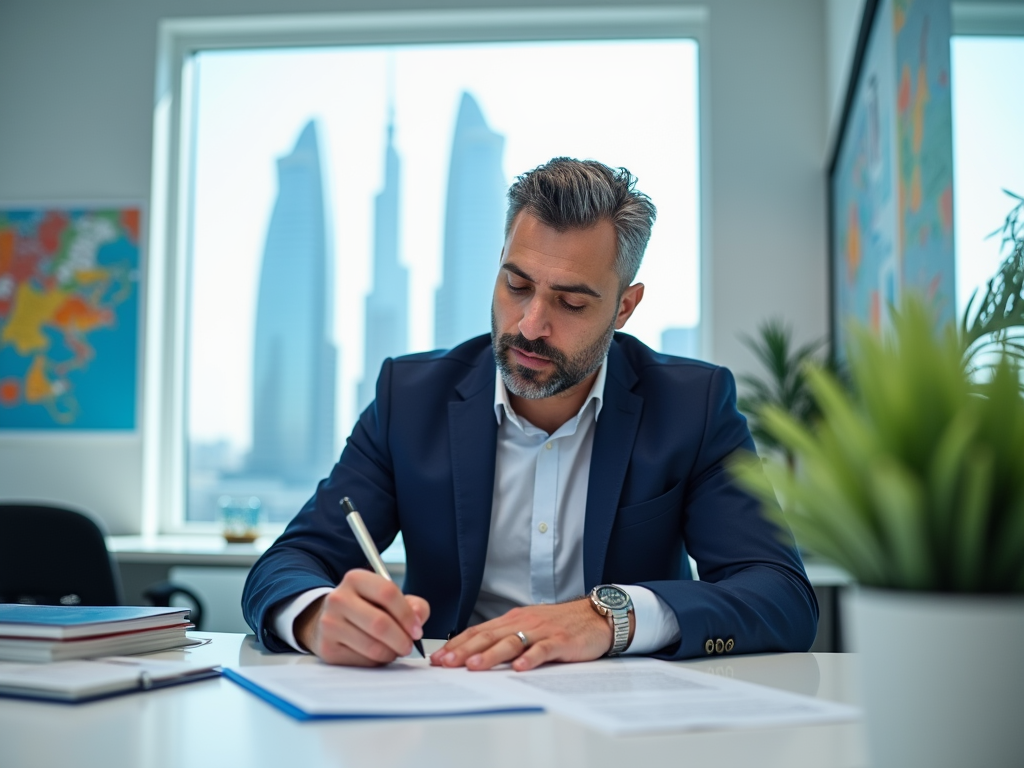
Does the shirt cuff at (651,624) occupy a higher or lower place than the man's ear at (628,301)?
lower

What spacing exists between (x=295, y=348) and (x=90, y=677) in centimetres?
354

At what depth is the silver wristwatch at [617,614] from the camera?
119 cm

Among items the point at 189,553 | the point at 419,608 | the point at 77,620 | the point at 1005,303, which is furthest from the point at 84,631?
the point at 189,553

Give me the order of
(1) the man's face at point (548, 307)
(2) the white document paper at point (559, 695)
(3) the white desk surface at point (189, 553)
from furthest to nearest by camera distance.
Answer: (3) the white desk surface at point (189, 553) → (1) the man's face at point (548, 307) → (2) the white document paper at point (559, 695)

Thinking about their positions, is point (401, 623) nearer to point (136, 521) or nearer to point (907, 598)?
point (907, 598)

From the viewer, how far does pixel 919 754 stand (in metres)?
0.56

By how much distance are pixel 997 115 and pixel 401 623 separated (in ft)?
3.70

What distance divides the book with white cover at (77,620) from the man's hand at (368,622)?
0.24m

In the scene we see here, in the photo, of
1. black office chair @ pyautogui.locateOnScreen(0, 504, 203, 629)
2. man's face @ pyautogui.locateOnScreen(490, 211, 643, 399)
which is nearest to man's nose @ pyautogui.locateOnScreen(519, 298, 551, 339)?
man's face @ pyautogui.locateOnScreen(490, 211, 643, 399)

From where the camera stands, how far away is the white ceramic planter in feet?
1.77

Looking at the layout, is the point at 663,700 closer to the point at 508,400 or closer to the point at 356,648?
the point at 356,648

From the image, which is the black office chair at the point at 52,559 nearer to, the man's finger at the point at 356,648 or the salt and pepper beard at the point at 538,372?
the salt and pepper beard at the point at 538,372

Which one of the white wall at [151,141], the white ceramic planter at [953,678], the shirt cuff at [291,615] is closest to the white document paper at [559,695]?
the shirt cuff at [291,615]

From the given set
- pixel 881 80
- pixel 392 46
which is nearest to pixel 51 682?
pixel 881 80
